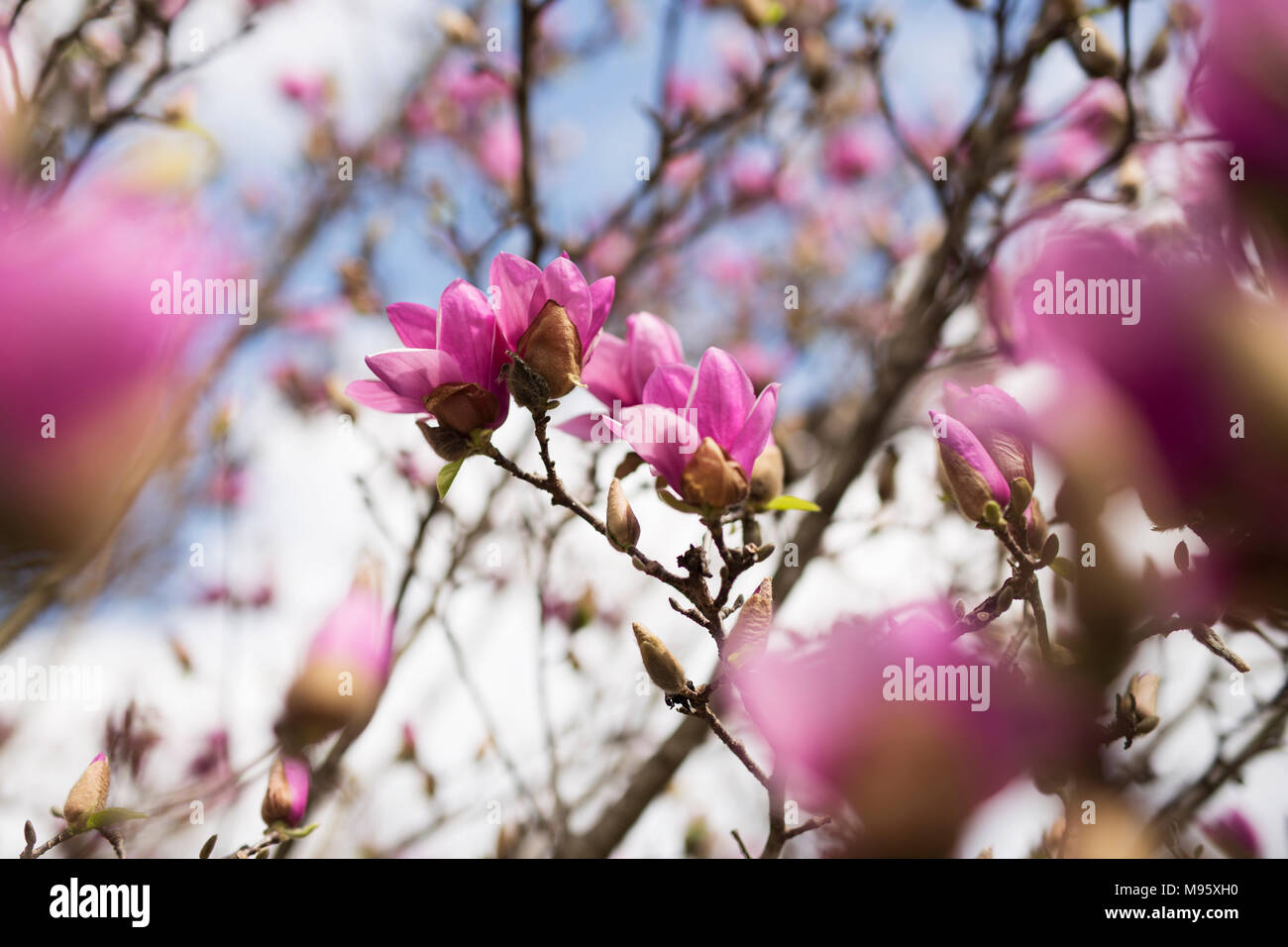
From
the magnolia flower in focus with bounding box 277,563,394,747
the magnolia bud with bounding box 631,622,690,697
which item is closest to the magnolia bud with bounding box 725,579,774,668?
the magnolia bud with bounding box 631,622,690,697

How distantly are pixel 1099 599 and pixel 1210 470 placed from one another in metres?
0.12

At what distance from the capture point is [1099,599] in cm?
43

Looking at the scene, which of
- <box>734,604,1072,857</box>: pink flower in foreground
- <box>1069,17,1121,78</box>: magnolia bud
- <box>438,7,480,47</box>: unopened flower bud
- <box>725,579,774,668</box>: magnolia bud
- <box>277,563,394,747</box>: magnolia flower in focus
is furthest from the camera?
<box>438,7,480,47</box>: unopened flower bud

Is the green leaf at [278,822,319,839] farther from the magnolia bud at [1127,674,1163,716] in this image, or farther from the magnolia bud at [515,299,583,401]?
the magnolia bud at [1127,674,1163,716]

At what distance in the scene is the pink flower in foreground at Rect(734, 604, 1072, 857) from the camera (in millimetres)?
282

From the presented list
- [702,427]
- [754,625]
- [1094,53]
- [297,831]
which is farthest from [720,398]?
[1094,53]

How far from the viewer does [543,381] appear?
47 centimetres

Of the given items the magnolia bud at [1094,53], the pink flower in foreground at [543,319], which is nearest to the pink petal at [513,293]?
the pink flower in foreground at [543,319]

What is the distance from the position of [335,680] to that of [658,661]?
9.2 inches

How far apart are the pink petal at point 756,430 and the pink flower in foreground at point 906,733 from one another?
178mm

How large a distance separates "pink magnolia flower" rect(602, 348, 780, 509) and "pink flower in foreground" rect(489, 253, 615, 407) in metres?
0.05
